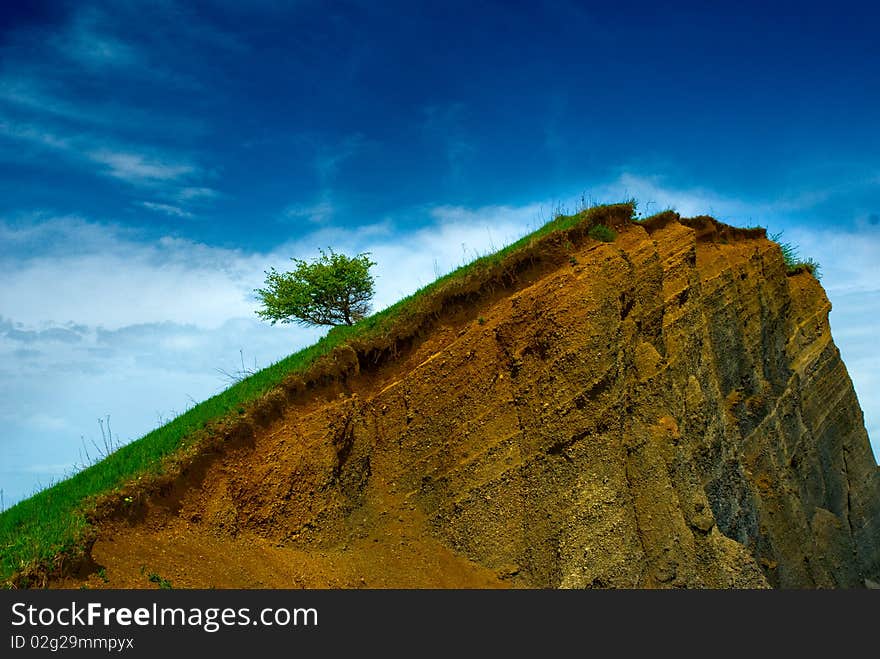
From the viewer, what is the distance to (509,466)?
501 inches

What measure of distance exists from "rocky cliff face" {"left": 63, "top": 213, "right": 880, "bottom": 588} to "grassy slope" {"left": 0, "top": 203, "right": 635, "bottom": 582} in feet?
1.73

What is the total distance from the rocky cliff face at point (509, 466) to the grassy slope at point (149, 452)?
53 cm

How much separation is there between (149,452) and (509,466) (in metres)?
6.43

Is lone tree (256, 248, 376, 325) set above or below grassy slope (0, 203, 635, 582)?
above

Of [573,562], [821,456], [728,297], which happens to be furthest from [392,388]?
[821,456]

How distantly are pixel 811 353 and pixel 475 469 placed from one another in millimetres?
17299

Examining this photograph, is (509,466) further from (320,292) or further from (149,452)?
(320,292)

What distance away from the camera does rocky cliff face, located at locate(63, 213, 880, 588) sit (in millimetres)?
11141

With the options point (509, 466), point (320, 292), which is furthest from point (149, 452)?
point (320, 292)

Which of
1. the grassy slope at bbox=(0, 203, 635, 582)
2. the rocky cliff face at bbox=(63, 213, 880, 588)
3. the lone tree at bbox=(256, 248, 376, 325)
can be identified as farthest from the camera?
the lone tree at bbox=(256, 248, 376, 325)

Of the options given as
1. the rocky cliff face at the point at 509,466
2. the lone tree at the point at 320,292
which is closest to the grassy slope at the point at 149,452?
the rocky cliff face at the point at 509,466

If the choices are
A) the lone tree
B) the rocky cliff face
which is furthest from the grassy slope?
the lone tree

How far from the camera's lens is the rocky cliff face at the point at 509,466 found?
11.1m

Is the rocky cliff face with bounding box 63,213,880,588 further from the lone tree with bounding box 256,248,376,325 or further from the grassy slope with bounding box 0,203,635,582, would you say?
the lone tree with bounding box 256,248,376,325
